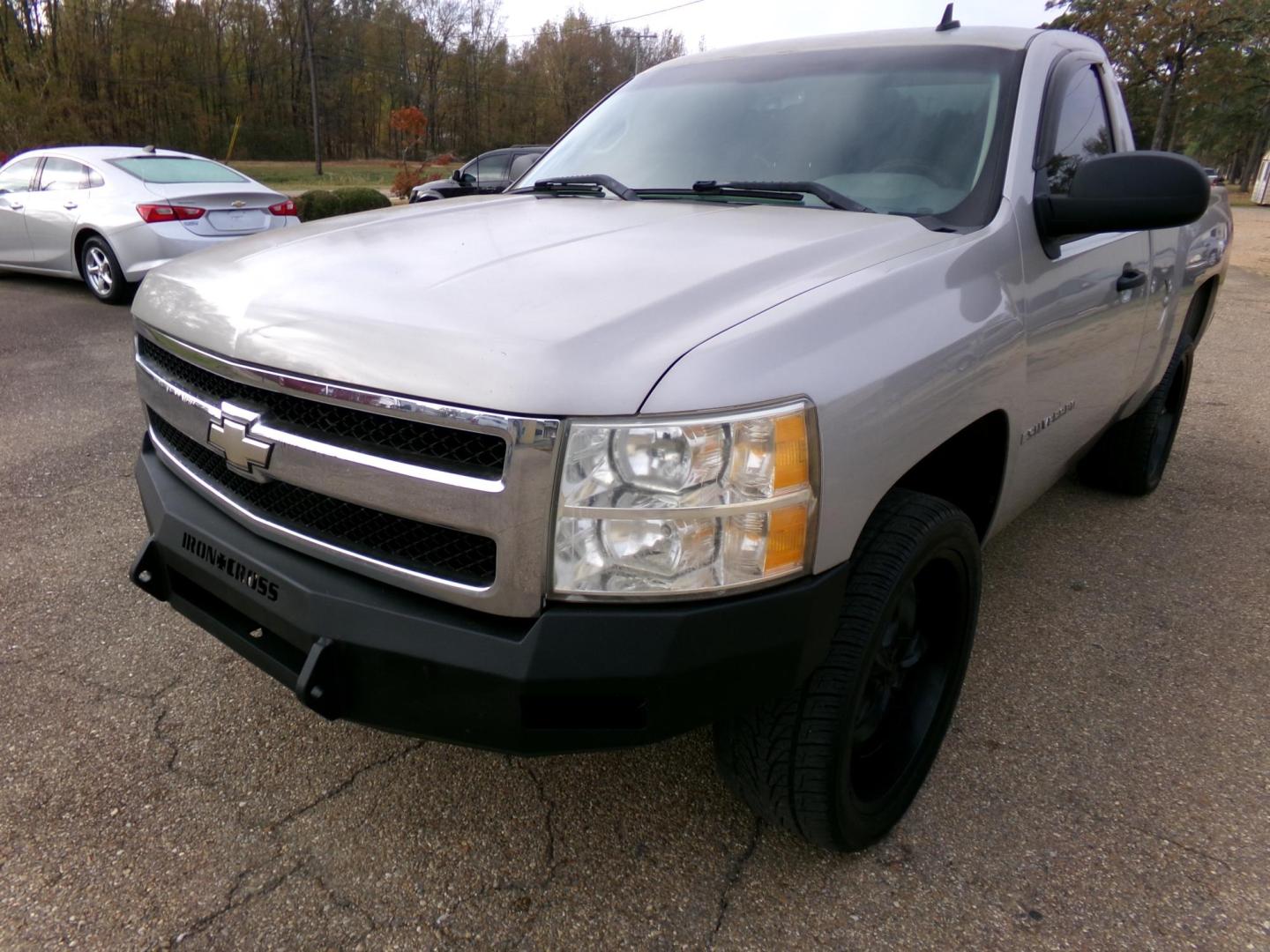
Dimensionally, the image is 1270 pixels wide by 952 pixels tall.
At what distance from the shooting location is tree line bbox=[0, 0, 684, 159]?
3825cm

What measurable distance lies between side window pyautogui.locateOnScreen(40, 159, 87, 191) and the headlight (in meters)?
9.06

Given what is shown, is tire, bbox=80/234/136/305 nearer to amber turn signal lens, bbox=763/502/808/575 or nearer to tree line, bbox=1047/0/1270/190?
amber turn signal lens, bbox=763/502/808/575

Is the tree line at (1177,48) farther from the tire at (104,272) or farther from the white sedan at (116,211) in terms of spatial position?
the tire at (104,272)

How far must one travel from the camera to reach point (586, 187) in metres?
2.86

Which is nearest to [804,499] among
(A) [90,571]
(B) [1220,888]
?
(B) [1220,888]

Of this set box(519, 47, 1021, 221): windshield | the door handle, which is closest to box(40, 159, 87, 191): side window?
box(519, 47, 1021, 221): windshield

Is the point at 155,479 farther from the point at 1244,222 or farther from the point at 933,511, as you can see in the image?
the point at 1244,222

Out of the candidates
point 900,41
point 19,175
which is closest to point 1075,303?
point 900,41

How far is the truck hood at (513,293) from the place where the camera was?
4.85 feet

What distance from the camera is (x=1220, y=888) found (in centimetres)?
198

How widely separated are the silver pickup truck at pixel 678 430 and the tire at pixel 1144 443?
149 centimetres

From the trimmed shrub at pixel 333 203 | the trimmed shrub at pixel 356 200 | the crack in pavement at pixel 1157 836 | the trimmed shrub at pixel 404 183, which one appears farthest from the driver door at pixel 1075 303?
the trimmed shrub at pixel 404 183

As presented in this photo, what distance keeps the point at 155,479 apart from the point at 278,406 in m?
0.67

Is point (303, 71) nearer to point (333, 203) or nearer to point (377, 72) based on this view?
point (377, 72)
